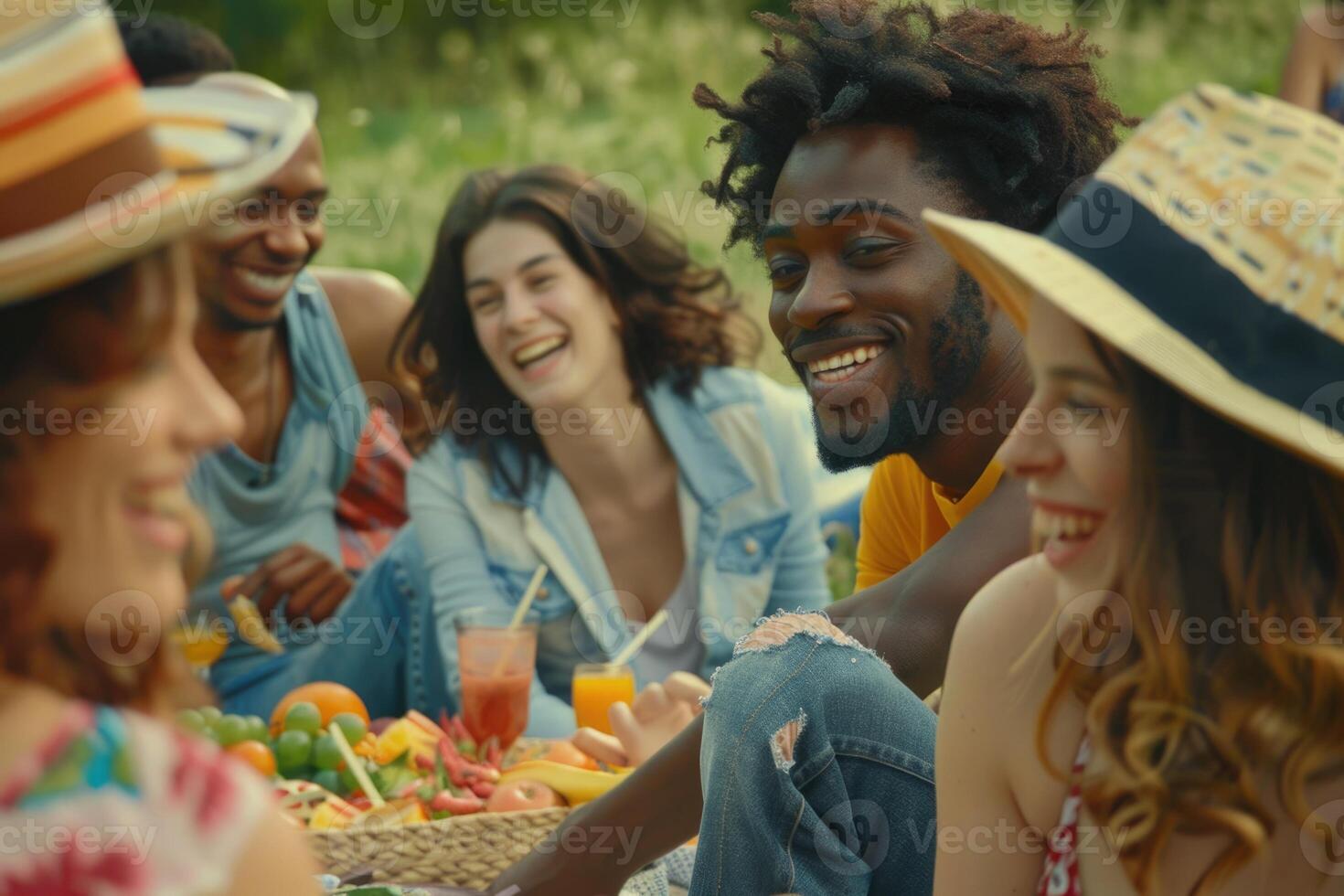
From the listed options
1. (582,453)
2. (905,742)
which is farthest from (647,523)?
(905,742)

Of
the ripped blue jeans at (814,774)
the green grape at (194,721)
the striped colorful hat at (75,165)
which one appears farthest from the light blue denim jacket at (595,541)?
the striped colorful hat at (75,165)

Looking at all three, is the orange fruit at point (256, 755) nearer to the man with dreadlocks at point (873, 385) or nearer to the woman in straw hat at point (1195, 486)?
the man with dreadlocks at point (873, 385)

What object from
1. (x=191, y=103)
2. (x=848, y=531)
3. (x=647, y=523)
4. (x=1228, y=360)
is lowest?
(x=848, y=531)

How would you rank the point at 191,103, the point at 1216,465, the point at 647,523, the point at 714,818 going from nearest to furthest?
the point at 191,103 < the point at 1216,465 < the point at 714,818 < the point at 647,523

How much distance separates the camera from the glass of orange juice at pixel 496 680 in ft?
12.1

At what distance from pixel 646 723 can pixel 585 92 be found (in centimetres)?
719

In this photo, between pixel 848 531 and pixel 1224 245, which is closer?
pixel 1224 245

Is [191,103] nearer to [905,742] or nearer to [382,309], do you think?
[905,742]

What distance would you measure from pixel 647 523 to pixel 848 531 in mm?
870

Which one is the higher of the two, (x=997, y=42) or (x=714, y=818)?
(x=997, y=42)

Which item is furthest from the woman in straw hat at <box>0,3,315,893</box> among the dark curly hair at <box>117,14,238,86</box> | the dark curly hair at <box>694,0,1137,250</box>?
the dark curly hair at <box>117,14,238,86</box>

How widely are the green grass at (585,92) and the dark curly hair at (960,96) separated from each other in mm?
5017

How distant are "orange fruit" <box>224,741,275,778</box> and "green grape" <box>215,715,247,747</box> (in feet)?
0.17

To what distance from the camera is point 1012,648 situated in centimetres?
188
